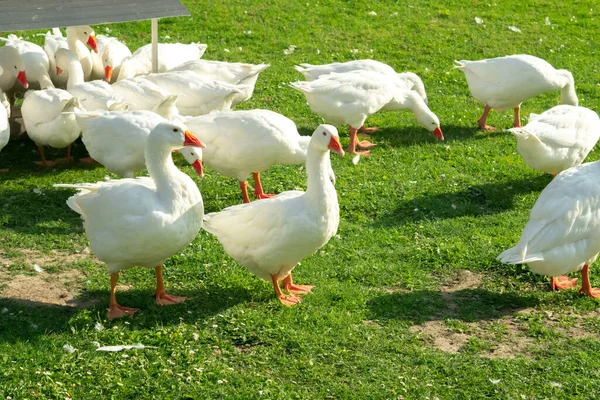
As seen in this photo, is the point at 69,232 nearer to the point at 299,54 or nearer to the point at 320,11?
the point at 299,54

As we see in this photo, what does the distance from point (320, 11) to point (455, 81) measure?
3370 mm

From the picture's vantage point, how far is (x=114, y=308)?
662 cm

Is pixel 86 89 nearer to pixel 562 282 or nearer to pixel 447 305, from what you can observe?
pixel 447 305

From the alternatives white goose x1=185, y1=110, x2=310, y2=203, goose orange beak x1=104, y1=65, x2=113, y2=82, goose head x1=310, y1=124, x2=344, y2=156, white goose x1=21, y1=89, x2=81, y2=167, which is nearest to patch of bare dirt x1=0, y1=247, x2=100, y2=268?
white goose x1=185, y1=110, x2=310, y2=203

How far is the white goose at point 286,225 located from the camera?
671 centimetres

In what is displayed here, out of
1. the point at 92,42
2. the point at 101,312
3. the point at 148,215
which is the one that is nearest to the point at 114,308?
the point at 101,312

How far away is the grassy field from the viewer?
589 centimetres

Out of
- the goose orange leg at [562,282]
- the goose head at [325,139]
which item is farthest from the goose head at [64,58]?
the goose orange leg at [562,282]

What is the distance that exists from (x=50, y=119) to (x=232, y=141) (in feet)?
7.40

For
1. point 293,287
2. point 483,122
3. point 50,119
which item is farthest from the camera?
point 483,122

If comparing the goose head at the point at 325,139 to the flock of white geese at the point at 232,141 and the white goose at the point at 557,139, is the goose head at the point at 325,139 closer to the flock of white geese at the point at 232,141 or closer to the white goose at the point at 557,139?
the flock of white geese at the point at 232,141

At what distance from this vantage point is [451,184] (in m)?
9.49

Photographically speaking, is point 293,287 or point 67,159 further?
point 67,159

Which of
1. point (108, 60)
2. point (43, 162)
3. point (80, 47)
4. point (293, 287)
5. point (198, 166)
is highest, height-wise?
Result: point (198, 166)
